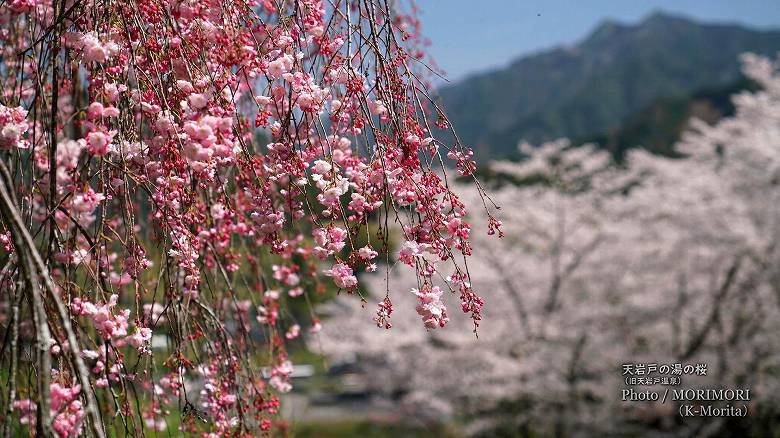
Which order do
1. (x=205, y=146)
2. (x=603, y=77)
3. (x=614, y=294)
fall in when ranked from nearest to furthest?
1. (x=205, y=146)
2. (x=614, y=294)
3. (x=603, y=77)

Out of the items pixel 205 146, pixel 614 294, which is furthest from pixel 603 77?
pixel 205 146

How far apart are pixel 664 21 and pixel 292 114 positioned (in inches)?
7730

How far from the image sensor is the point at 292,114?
4.67ft

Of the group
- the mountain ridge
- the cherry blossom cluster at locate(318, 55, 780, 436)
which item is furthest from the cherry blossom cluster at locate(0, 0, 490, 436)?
the mountain ridge

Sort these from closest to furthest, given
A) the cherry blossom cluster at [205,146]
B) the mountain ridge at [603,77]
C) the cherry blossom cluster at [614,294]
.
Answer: the cherry blossom cluster at [205,146]
the cherry blossom cluster at [614,294]
the mountain ridge at [603,77]

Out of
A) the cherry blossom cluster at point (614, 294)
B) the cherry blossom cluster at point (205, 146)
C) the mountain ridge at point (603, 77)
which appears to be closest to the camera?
the cherry blossom cluster at point (205, 146)

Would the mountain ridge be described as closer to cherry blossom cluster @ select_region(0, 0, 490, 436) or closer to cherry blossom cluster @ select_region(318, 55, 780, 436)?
cherry blossom cluster @ select_region(318, 55, 780, 436)

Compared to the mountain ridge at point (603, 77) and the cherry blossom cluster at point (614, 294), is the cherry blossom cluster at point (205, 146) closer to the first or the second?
the cherry blossom cluster at point (614, 294)

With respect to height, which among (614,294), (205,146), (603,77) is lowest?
(205,146)

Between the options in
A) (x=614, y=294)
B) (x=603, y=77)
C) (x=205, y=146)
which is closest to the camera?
(x=205, y=146)

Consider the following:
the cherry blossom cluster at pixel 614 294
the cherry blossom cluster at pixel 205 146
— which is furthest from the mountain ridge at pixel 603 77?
the cherry blossom cluster at pixel 205 146

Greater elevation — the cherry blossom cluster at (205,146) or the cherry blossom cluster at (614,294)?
the cherry blossom cluster at (614,294)

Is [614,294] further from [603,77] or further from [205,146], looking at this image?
[603,77]

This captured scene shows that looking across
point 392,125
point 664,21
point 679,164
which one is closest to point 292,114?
point 392,125
